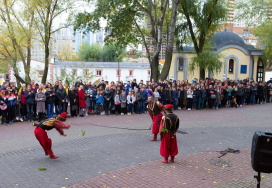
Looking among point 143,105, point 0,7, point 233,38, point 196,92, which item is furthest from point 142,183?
point 233,38

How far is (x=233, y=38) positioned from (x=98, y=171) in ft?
125

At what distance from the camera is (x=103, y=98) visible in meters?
16.8

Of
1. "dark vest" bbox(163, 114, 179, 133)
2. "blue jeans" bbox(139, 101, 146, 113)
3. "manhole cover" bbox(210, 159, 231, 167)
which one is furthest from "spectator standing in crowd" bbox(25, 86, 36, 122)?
"manhole cover" bbox(210, 159, 231, 167)

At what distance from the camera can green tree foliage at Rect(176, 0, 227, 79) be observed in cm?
2458

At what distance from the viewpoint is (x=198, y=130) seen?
12.5 metres

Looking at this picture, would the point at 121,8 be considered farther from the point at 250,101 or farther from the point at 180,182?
the point at 180,182

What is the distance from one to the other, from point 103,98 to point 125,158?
866 centimetres

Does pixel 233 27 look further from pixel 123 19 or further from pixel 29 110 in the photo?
pixel 29 110

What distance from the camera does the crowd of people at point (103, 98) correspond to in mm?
14688

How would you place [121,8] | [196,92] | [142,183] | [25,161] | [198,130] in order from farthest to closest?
[121,8]
[196,92]
[198,130]
[25,161]
[142,183]

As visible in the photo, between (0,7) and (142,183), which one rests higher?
(0,7)

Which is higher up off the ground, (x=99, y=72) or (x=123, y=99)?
(x=99, y=72)

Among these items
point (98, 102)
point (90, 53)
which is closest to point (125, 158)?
point (98, 102)

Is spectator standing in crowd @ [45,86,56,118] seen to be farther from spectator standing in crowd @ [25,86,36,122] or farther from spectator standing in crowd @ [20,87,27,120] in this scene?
spectator standing in crowd @ [20,87,27,120]
